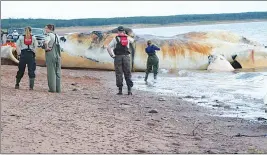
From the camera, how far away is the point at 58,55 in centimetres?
1166

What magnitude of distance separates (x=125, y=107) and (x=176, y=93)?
4298mm

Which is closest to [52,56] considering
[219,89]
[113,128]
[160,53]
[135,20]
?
[113,128]

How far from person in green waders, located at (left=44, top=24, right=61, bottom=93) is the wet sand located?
35.7 inches

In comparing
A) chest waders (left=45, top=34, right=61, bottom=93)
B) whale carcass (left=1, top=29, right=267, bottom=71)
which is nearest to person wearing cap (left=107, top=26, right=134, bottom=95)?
chest waders (left=45, top=34, right=61, bottom=93)

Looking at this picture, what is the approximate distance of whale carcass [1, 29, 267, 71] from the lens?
23.2m

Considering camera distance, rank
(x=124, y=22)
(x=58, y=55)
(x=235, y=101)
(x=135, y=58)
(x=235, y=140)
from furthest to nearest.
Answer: (x=124, y=22), (x=135, y=58), (x=235, y=101), (x=58, y=55), (x=235, y=140)

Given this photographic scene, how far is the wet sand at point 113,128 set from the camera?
6.24 metres

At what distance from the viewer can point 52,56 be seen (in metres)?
11.5

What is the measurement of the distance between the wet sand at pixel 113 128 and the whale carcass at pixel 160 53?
40.4 feet

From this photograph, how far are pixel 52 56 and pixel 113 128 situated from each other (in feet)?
14.8

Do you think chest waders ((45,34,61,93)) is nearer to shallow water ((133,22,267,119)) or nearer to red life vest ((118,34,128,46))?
red life vest ((118,34,128,46))

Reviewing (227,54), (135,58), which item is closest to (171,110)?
(135,58)

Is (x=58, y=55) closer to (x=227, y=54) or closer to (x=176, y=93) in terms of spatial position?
(x=176, y=93)

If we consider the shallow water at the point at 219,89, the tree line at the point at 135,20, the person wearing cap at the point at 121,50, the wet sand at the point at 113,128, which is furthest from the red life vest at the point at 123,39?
the tree line at the point at 135,20
